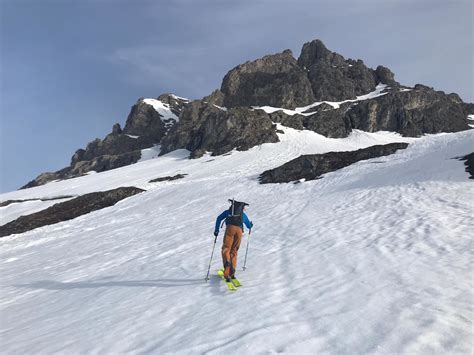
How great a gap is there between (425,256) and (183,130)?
9401 cm

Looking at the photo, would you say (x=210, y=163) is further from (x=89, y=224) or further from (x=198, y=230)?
(x=198, y=230)

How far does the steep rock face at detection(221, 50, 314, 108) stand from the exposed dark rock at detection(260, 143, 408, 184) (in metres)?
83.1

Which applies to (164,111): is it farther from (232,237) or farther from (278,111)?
(232,237)

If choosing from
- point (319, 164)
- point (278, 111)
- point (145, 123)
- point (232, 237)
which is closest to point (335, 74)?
point (278, 111)

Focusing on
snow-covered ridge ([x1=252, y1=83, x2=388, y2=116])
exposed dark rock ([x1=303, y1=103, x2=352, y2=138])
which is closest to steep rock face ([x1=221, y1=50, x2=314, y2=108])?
snow-covered ridge ([x1=252, y1=83, x2=388, y2=116])

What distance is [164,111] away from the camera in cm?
13362

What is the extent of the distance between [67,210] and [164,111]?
97.7 m

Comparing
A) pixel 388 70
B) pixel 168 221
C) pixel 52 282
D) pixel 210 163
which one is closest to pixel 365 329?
pixel 52 282

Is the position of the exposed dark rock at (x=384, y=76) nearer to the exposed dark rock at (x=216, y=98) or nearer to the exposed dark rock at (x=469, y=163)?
the exposed dark rock at (x=216, y=98)

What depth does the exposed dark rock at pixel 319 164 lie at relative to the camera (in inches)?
1417

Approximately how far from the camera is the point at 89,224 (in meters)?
30.6

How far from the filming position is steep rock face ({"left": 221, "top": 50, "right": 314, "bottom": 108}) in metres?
122

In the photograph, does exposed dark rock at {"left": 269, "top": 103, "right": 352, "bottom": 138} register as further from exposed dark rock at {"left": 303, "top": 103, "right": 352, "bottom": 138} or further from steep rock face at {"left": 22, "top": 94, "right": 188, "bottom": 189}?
steep rock face at {"left": 22, "top": 94, "right": 188, "bottom": 189}

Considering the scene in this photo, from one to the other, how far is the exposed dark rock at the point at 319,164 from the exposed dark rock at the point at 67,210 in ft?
59.5
